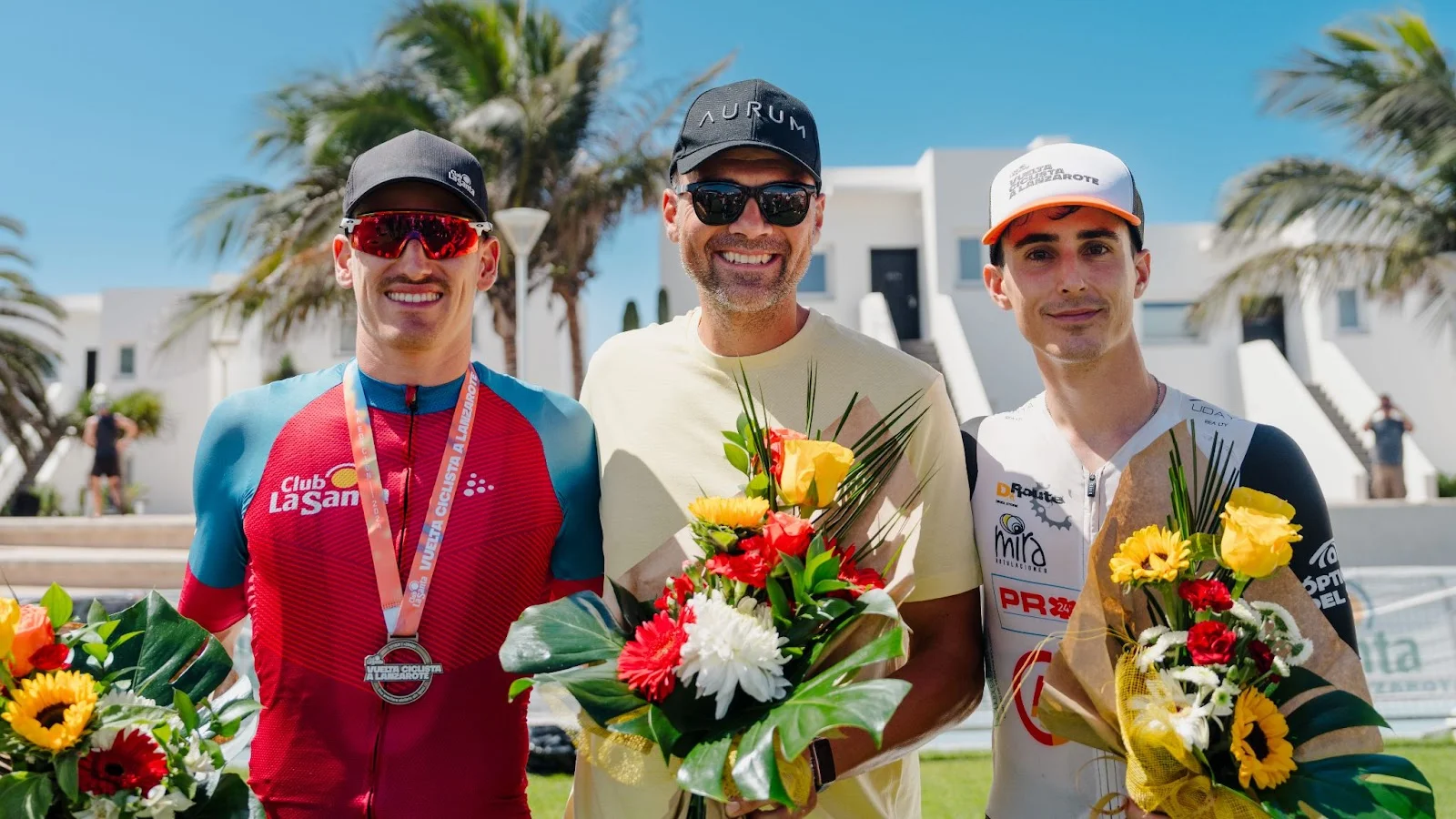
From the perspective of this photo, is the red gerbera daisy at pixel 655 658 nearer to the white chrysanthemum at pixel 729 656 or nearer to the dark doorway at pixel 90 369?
the white chrysanthemum at pixel 729 656

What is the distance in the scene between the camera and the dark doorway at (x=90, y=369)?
3080 cm

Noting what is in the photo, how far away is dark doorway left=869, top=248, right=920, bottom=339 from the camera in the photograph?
22938 mm

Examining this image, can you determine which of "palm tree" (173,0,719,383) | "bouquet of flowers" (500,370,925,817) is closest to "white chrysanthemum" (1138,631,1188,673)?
"bouquet of flowers" (500,370,925,817)

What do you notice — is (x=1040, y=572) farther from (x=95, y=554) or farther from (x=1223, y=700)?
(x=95, y=554)

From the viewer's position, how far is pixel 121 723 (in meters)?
1.96

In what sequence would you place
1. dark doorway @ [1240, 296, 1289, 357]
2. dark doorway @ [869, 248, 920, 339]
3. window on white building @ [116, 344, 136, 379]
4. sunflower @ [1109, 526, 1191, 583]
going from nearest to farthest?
1. sunflower @ [1109, 526, 1191, 583]
2. dark doorway @ [869, 248, 920, 339]
3. dark doorway @ [1240, 296, 1289, 357]
4. window on white building @ [116, 344, 136, 379]

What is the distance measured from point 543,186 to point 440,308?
1501 centimetres

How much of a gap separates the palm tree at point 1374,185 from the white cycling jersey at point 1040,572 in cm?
1507

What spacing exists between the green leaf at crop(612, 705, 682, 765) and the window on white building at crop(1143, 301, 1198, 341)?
23324mm

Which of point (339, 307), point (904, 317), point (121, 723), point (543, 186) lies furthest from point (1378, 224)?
point (121, 723)

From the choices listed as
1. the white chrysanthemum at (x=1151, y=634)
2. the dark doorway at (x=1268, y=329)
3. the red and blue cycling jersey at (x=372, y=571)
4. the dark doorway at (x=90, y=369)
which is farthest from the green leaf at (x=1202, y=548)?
the dark doorway at (x=90, y=369)

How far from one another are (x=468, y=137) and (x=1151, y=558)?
52.1ft

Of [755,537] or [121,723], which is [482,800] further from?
[755,537]

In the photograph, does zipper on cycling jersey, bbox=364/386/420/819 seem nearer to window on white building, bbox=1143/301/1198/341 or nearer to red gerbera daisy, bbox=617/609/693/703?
red gerbera daisy, bbox=617/609/693/703
